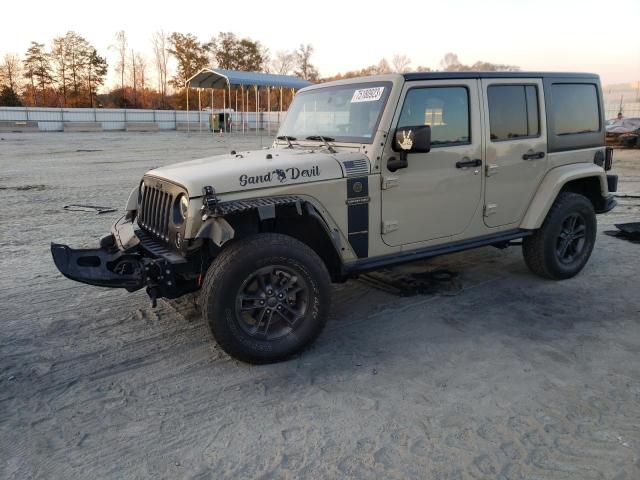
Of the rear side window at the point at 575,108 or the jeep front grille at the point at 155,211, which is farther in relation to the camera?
the rear side window at the point at 575,108

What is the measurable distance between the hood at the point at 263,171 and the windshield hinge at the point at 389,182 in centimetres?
18

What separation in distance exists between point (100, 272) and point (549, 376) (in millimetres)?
3308

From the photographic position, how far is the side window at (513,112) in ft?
15.4

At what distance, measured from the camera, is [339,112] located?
14.8ft

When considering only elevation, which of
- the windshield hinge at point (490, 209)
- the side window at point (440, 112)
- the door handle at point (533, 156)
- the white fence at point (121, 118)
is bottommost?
the windshield hinge at point (490, 209)

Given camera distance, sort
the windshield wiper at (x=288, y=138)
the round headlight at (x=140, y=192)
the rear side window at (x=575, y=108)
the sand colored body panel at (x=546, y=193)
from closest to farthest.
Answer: the round headlight at (x=140, y=192)
the windshield wiper at (x=288, y=138)
the sand colored body panel at (x=546, y=193)
the rear side window at (x=575, y=108)

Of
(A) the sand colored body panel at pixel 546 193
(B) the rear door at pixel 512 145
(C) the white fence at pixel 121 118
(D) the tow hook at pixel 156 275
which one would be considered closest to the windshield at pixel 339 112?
(B) the rear door at pixel 512 145

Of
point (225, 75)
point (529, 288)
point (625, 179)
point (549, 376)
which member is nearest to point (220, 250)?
point (549, 376)

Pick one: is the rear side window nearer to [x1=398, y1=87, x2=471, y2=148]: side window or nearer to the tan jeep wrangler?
the tan jeep wrangler

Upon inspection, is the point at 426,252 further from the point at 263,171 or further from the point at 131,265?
the point at 131,265

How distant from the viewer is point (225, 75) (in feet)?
105

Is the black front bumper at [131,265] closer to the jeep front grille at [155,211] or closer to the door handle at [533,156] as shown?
the jeep front grille at [155,211]

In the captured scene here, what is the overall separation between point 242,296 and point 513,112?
310 centimetres

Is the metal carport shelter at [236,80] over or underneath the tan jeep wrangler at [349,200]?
over
